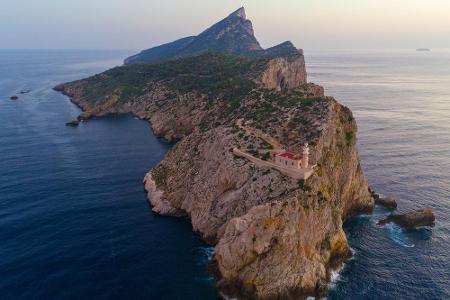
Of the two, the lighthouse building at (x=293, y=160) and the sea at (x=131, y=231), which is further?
the lighthouse building at (x=293, y=160)

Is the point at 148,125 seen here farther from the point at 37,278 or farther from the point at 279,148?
the point at 37,278

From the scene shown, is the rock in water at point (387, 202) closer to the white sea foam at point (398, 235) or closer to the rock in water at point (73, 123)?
the white sea foam at point (398, 235)

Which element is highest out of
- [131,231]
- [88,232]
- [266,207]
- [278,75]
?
[278,75]

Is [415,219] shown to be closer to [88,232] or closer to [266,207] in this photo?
[266,207]

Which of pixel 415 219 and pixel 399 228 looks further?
pixel 399 228

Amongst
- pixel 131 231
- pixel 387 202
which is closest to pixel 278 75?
pixel 387 202

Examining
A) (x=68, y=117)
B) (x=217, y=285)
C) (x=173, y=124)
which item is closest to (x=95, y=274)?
(x=217, y=285)

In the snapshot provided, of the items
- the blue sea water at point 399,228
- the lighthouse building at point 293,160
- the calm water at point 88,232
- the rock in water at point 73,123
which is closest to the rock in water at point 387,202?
the blue sea water at point 399,228

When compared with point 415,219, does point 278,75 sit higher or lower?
higher

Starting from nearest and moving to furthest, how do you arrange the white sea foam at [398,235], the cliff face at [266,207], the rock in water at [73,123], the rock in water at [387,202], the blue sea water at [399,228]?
the cliff face at [266,207] → the blue sea water at [399,228] → the white sea foam at [398,235] → the rock in water at [387,202] → the rock in water at [73,123]
